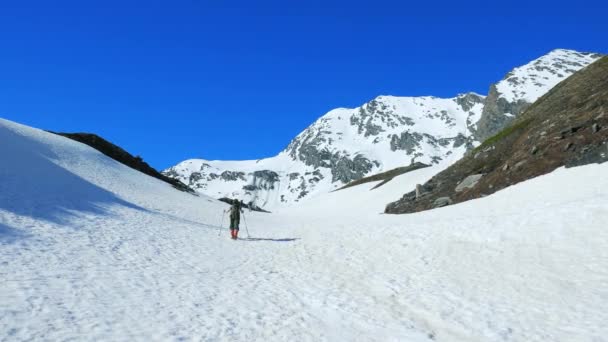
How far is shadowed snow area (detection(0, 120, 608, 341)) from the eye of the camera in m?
9.77

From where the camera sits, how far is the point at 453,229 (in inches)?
818

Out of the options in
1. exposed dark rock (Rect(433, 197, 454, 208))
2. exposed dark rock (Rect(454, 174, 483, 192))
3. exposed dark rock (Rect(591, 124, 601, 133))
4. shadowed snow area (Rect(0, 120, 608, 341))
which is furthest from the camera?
exposed dark rock (Rect(454, 174, 483, 192))

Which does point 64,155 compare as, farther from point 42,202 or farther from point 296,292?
point 296,292

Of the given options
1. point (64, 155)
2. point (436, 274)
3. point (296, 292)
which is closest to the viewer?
point (296, 292)

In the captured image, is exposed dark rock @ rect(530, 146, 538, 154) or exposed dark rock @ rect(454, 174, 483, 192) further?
exposed dark rock @ rect(454, 174, 483, 192)

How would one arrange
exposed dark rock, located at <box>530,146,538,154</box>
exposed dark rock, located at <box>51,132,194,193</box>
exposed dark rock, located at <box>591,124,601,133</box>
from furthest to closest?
exposed dark rock, located at <box>51,132,194,193</box>, exposed dark rock, located at <box>530,146,538,154</box>, exposed dark rock, located at <box>591,124,601,133</box>

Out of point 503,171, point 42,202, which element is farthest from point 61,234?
point 503,171

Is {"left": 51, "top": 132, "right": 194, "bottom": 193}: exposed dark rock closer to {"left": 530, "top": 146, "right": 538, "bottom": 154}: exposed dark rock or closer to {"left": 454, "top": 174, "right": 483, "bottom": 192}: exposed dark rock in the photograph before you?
{"left": 454, "top": 174, "right": 483, "bottom": 192}: exposed dark rock

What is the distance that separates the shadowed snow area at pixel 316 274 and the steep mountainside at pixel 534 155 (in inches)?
108

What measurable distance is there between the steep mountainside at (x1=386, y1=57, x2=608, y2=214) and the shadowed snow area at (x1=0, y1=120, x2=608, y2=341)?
2.74 meters

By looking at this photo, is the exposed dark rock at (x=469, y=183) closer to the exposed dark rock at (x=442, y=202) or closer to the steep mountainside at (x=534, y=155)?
the steep mountainside at (x=534, y=155)

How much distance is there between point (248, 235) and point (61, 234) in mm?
11070

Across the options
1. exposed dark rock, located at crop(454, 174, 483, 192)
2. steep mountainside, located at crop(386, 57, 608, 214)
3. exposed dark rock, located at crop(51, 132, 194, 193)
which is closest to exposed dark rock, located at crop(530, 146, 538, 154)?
steep mountainside, located at crop(386, 57, 608, 214)

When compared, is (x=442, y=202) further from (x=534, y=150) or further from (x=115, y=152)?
(x=115, y=152)
